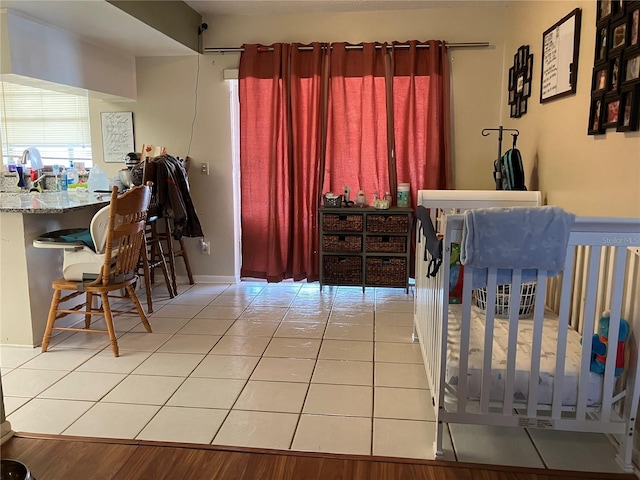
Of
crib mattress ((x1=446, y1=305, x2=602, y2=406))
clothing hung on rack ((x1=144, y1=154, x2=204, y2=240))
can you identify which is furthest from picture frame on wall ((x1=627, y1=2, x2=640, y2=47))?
clothing hung on rack ((x1=144, y1=154, x2=204, y2=240))

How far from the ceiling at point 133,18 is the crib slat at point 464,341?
8.57 ft

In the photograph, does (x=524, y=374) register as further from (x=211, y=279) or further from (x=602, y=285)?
→ (x=211, y=279)

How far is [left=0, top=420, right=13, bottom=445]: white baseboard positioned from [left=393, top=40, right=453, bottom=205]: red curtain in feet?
10.4

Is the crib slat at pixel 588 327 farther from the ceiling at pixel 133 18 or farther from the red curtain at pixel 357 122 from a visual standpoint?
the ceiling at pixel 133 18

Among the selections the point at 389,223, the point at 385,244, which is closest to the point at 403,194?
the point at 389,223

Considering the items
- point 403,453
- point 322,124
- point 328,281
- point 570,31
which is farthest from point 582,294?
point 322,124

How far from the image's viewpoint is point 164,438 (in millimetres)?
2004

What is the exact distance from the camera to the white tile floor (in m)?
1.99

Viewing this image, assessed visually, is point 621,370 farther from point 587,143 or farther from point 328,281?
point 328,281

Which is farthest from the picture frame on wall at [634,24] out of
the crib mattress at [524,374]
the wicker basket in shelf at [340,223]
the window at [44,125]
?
the window at [44,125]

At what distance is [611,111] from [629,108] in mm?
150

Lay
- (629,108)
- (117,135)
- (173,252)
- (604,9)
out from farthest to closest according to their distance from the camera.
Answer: (117,135) < (173,252) < (604,9) < (629,108)

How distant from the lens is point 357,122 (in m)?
4.15

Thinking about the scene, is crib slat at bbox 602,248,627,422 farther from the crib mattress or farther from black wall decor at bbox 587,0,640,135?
black wall decor at bbox 587,0,640,135
